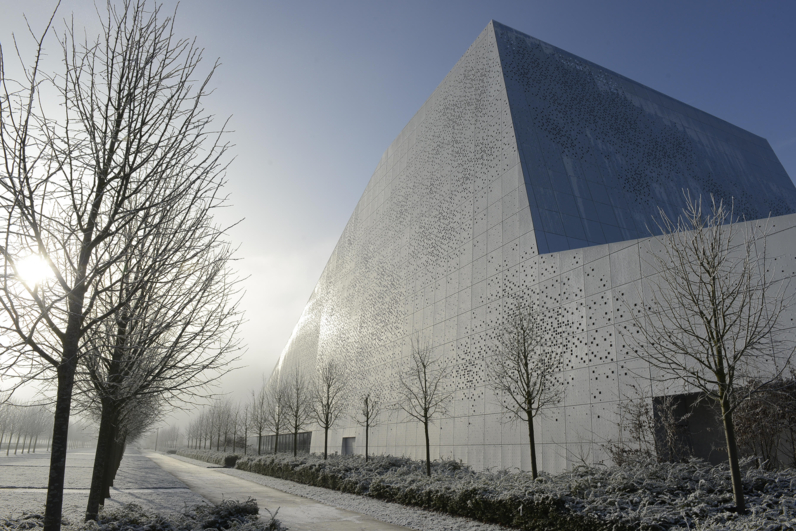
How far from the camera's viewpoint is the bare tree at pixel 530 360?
14023 mm

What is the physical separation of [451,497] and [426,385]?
413 inches

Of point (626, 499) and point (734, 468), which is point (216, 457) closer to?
point (626, 499)

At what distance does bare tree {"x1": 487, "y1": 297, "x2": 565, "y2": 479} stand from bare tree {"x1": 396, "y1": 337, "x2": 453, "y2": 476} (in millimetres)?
3635

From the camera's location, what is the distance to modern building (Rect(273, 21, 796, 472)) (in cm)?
1483

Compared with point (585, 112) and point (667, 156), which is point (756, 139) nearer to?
point (667, 156)

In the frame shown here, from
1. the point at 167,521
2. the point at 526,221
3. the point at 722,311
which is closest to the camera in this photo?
the point at 167,521

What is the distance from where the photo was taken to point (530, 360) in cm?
1622

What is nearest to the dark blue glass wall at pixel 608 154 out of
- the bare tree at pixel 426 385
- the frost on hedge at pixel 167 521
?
the bare tree at pixel 426 385

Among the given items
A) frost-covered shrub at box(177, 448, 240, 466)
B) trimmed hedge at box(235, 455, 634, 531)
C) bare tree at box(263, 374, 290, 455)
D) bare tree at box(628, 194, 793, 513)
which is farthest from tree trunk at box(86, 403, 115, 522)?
frost-covered shrub at box(177, 448, 240, 466)

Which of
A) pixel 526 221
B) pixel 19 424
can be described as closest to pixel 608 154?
pixel 526 221

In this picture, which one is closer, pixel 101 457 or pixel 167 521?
pixel 167 521

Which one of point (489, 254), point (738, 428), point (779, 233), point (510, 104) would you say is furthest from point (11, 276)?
point (510, 104)

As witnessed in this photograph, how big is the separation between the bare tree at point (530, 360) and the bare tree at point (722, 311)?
2983 mm

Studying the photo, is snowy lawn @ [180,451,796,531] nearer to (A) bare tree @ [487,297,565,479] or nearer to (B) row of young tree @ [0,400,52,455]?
(A) bare tree @ [487,297,565,479]
